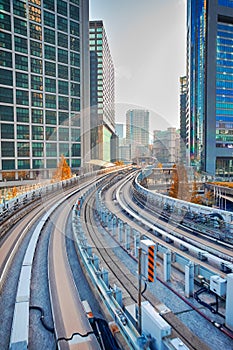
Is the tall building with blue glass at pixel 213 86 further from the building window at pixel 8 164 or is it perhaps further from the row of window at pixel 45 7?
the building window at pixel 8 164

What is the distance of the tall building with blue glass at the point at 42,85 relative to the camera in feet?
148

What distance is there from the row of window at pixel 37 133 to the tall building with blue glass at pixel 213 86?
105 ft

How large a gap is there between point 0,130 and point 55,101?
13660mm

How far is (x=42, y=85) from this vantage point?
49.5 m

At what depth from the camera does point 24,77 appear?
47281 mm

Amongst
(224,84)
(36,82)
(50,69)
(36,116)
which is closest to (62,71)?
(50,69)

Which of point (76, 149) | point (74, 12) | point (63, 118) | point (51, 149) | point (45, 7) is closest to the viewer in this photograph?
point (45, 7)

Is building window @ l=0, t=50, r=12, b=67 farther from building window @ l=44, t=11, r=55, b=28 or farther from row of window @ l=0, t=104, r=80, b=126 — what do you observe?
building window @ l=44, t=11, r=55, b=28

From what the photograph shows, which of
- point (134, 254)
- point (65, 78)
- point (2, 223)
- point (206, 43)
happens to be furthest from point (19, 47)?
point (134, 254)

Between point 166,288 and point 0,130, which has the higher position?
point 0,130

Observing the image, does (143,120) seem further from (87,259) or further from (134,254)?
A: (87,259)

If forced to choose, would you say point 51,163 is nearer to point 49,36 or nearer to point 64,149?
point 64,149

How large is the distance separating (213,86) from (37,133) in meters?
44.4

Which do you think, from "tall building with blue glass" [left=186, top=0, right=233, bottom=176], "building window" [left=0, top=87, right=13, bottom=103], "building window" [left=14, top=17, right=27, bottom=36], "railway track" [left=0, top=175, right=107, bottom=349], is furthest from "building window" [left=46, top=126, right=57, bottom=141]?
"railway track" [left=0, top=175, right=107, bottom=349]
